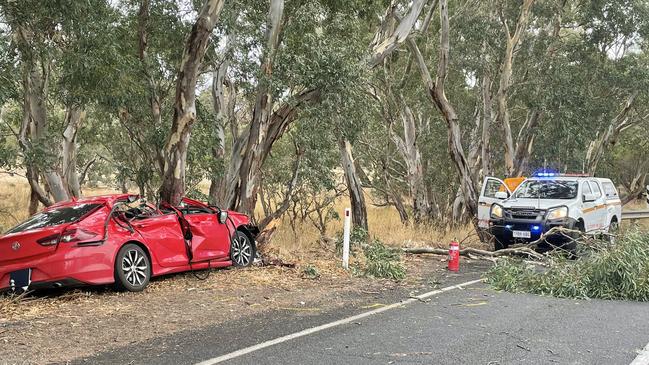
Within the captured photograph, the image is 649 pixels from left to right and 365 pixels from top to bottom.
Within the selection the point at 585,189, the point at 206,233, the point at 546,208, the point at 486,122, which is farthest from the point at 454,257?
the point at 486,122

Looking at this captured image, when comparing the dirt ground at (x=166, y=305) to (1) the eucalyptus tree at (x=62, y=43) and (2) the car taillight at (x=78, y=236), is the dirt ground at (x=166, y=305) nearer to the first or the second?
(2) the car taillight at (x=78, y=236)

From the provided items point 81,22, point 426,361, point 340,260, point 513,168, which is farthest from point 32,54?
point 513,168

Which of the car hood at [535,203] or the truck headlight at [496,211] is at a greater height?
the car hood at [535,203]

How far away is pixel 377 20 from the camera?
2006 cm

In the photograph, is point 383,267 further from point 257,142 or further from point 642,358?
point 642,358

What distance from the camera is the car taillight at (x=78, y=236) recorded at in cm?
735

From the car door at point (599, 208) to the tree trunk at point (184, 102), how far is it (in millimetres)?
9777

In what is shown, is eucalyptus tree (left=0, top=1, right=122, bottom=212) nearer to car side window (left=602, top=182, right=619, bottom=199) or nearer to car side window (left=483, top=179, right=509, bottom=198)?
car side window (left=483, top=179, right=509, bottom=198)

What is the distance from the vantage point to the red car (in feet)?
23.9

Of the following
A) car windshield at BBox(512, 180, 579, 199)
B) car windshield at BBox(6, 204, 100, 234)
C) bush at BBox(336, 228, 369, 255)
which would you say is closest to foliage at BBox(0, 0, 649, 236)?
car windshield at BBox(6, 204, 100, 234)

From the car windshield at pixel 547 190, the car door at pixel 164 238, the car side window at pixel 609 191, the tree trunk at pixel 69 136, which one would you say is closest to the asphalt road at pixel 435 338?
the car door at pixel 164 238

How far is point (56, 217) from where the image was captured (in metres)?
8.00

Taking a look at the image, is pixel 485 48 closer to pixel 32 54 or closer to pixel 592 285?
pixel 592 285

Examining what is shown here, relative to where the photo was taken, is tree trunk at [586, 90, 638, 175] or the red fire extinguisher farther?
tree trunk at [586, 90, 638, 175]
